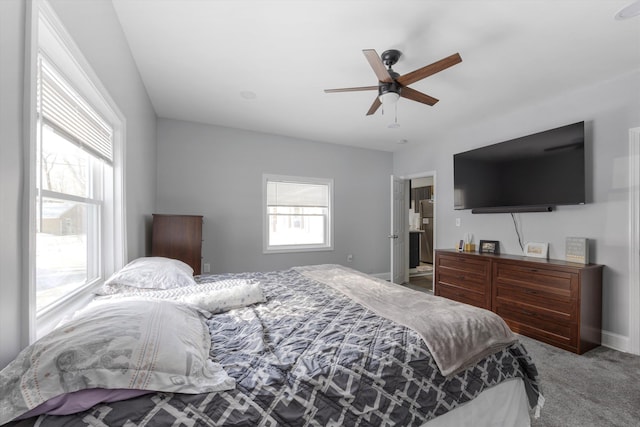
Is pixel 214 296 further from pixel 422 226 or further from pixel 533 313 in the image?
pixel 422 226

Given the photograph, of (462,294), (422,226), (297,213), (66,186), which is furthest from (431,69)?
(422,226)

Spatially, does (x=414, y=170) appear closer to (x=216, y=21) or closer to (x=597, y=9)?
(x=597, y=9)

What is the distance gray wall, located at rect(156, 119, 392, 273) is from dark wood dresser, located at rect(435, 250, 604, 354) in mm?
2210

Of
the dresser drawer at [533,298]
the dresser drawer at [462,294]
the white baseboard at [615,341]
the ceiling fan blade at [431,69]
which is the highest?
the ceiling fan blade at [431,69]

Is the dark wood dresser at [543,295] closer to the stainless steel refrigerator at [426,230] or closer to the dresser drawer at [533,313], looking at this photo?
the dresser drawer at [533,313]

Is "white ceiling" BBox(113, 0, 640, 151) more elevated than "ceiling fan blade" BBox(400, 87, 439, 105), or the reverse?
"white ceiling" BBox(113, 0, 640, 151)

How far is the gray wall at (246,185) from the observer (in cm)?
399

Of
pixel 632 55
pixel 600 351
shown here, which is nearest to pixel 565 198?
pixel 632 55

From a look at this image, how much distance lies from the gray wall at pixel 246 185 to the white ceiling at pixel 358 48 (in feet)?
2.15

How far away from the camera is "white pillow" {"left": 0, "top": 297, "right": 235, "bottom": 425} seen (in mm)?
696

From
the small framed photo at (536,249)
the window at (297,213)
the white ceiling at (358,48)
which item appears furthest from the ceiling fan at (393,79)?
the window at (297,213)

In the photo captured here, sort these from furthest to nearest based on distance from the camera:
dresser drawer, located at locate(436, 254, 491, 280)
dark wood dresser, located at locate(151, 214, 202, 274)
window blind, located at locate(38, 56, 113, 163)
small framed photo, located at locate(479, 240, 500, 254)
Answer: small framed photo, located at locate(479, 240, 500, 254) < dresser drawer, located at locate(436, 254, 491, 280) < dark wood dresser, located at locate(151, 214, 202, 274) < window blind, located at locate(38, 56, 113, 163)

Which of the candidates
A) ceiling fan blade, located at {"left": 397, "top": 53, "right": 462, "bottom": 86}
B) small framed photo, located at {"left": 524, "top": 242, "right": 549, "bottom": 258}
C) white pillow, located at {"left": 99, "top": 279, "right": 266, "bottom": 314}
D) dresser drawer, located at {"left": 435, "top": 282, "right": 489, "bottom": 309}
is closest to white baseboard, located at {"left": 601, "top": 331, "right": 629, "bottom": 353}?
small framed photo, located at {"left": 524, "top": 242, "right": 549, "bottom": 258}

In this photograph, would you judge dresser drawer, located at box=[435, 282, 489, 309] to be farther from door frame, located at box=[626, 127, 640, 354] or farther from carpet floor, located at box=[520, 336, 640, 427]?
door frame, located at box=[626, 127, 640, 354]
